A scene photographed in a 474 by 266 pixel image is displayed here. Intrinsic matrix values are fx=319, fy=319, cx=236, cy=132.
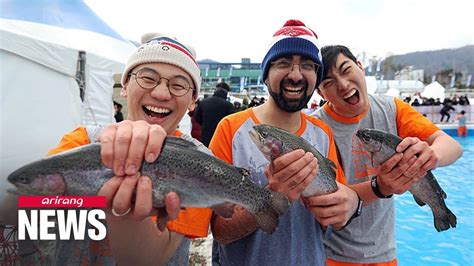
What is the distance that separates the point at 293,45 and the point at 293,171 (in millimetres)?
1010

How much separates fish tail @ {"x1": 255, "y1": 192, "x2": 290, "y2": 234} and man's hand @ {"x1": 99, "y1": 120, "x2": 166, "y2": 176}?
2.21ft

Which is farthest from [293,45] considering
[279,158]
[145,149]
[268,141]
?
[145,149]

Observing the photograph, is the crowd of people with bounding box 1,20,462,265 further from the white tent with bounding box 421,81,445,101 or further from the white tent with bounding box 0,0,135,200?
the white tent with bounding box 421,81,445,101

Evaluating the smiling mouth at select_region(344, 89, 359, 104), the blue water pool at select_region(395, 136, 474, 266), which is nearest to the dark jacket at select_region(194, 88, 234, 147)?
the blue water pool at select_region(395, 136, 474, 266)

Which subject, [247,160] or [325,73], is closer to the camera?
[247,160]

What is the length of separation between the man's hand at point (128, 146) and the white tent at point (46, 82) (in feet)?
9.64

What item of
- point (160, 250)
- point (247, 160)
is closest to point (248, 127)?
point (247, 160)

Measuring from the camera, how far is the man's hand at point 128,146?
4.13 feet

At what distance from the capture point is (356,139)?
243 cm

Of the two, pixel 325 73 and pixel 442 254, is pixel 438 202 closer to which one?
pixel 325 73

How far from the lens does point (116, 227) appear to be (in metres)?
1.40

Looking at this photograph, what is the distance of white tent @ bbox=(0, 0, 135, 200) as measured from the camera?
470 cm

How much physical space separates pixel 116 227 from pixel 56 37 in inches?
238

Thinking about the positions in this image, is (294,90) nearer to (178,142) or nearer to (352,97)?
(352,97)
